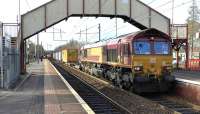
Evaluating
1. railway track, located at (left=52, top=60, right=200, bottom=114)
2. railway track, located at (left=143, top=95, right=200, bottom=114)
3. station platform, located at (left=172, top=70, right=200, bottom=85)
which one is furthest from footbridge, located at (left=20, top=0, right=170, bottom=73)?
railway track, located at (left=143, top=95, right=200, bottom=114)

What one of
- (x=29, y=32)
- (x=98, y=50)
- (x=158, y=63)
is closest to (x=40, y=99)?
(x=158, y=63)

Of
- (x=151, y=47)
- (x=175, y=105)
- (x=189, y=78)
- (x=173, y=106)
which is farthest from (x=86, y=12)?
(x=173, y=106)

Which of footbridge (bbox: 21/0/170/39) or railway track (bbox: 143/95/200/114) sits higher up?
footbridge (bbox: 21/0/170/39)

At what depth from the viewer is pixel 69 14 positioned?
40.7 metres

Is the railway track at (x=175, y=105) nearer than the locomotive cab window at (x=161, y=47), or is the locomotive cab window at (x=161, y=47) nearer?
the railway track at (x=175, y=105)

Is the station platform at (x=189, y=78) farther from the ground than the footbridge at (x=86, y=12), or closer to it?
closer to it

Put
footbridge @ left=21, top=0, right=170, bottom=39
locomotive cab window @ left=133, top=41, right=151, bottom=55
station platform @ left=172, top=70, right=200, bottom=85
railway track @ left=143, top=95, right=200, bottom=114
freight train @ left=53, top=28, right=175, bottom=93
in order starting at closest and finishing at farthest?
railway track @ left=143, top=95, right=200, bottom=114 → station platform @ left=172, top=70, right=200, bottom=85 → freight train @ left=53, top=28, right=175, bottom=93 → locomotive cab window @ left=133, top=41, right=151, bottom=55 → footbridge @ left=21, top=0, right=170, bottom=39

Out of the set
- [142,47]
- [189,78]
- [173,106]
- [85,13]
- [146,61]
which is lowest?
[173,106]

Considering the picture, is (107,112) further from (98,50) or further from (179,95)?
(98,50)

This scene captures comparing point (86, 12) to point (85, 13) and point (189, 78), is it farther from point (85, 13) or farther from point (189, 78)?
point (189, 78)

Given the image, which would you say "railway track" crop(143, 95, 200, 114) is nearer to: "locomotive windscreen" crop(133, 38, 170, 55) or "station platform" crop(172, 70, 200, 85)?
"station platform" crop(172, 70, 200, 85)

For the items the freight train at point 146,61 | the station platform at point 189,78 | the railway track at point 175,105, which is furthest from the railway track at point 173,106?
the station platform at point 189,78

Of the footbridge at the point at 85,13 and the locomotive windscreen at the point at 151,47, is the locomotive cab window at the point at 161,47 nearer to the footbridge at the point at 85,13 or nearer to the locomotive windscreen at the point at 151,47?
the locomotive windscreen at the point at 151,47

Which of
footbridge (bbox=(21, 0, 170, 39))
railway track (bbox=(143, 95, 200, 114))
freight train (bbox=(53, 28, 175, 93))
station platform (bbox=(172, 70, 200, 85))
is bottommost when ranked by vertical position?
railway track (bbox=(143, 95, 200, 114))
